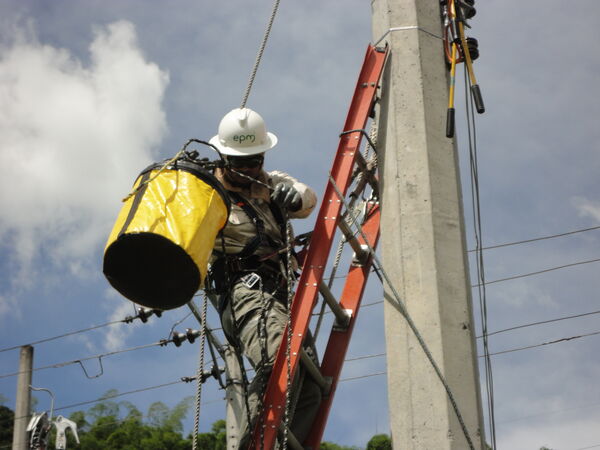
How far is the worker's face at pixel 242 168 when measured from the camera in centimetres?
579

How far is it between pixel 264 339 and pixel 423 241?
133 centimetres

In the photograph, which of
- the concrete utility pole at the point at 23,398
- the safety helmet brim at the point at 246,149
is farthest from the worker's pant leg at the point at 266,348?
the concrete utility pole at the point at 23,398

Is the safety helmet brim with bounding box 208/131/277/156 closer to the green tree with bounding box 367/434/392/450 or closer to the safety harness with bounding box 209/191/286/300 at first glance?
the safety harness with bounding box 209/191/286/300

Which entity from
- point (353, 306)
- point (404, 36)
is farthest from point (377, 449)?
point (404, 36)

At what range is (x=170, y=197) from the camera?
441 centimetres

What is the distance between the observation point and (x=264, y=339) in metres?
5.24

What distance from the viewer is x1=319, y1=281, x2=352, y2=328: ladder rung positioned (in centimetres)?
565

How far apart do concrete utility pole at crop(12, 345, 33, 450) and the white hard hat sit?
42.2ft

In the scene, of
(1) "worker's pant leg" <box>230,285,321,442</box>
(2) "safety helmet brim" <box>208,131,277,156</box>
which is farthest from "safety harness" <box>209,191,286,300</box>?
(2) "safety helmet brim" <box>208,131,277,156</box>

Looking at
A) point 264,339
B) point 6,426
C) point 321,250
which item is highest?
point 6,426

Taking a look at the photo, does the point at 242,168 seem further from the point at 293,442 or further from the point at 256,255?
the point at 293,442

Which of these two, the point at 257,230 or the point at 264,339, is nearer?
the point at 264,339

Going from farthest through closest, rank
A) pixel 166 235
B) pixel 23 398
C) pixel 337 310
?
pixel 23 398, pixel 337 310, pixel 166 235

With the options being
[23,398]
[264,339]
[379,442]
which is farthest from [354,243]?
[379,442]
